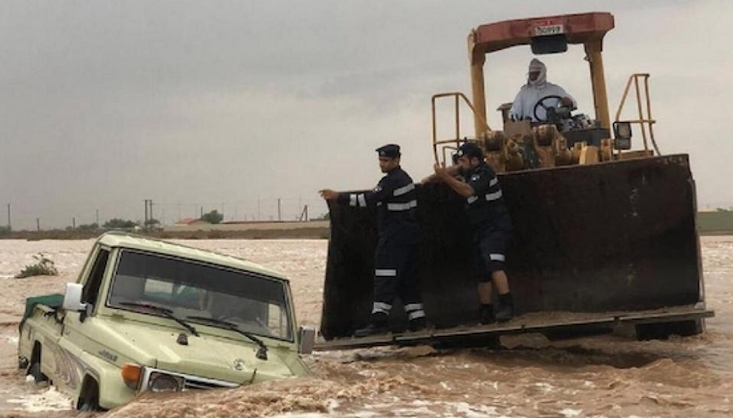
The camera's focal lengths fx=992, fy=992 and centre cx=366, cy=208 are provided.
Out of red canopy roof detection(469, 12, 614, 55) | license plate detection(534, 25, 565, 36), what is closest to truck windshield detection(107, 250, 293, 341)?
red canopy roof detection(469, 12, 614, 55)

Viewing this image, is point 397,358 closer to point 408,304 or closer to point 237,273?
point 408,304

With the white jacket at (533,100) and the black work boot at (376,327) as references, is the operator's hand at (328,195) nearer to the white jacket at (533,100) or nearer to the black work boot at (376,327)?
the black work boot at (376,327)

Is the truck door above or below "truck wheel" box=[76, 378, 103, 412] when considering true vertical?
above

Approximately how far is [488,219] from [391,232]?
0.91 m

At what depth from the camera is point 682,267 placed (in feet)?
30.3

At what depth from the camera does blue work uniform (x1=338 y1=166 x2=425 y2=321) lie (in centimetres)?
912

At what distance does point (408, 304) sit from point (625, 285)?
2.09 m

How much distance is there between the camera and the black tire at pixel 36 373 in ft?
25.7

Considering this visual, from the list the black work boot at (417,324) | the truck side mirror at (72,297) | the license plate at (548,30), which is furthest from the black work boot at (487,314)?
the truck side mirror at (72,297)

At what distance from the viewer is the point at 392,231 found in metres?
9.13

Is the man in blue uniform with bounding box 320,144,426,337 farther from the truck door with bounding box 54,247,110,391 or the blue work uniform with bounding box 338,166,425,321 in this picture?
the truck door with bounding box 54,247,110,391

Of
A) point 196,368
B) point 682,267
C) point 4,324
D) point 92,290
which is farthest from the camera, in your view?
point 4,324

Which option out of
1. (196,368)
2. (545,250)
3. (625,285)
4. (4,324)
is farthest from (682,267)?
(4,324)

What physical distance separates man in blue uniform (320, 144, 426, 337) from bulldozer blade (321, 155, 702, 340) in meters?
0.35
